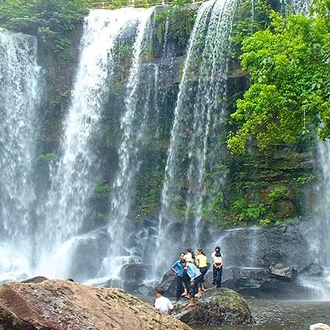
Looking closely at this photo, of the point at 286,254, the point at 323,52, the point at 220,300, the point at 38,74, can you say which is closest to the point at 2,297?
Answer: the point at 220,300

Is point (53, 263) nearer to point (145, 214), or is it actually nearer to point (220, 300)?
point (145, 214)

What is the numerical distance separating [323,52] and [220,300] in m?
6.67

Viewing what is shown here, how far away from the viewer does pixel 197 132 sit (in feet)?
83.0

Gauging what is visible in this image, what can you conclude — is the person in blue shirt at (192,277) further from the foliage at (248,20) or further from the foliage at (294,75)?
the foliage at (248,20)

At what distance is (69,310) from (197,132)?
1947 cm

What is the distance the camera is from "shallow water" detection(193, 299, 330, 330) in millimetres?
11556

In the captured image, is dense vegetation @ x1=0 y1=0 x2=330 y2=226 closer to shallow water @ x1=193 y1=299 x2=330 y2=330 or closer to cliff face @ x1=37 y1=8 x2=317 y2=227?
cliff face @ x1=37 y1=8 x2=317 y2=227

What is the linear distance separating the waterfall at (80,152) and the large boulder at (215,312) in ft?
38.6

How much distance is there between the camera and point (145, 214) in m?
25.7

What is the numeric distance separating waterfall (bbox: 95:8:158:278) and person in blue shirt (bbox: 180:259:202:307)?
1209 cm

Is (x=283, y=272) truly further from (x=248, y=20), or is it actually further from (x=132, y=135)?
(x=248, y=20)

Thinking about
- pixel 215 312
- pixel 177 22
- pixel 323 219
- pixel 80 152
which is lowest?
pixel 215 312

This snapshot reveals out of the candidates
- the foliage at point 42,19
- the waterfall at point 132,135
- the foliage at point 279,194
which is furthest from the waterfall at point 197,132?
the foliage at point 42,19

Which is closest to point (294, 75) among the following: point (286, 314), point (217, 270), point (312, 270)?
point (217, 270)
